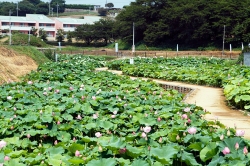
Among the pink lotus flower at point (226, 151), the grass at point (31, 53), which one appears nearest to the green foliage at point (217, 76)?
the grass at point (31, 53)

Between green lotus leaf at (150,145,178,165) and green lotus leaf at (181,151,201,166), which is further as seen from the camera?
green lotus leaf at (181,151,201,166)

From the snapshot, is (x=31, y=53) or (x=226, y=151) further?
(x=31, y=53)

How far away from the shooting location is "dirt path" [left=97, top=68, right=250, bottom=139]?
838 cm

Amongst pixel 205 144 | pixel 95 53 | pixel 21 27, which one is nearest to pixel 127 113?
pixel 205 144

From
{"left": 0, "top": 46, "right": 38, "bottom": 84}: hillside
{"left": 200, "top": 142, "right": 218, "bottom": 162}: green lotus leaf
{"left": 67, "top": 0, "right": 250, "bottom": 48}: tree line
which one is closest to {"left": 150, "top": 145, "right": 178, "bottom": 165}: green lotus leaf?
{"left": 200, "top": 142, "right": 218, "bottom": 162}: green lotus leaf

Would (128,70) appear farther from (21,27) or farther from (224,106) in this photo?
(21,27)

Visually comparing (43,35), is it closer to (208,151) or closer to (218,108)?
(218,108)

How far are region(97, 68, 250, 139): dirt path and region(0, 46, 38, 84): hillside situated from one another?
8.31 metres

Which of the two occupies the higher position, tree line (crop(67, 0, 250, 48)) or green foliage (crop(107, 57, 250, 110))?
tree line (crop(67, 0, 250, 48))

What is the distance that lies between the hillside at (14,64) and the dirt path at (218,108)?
831 centimetres

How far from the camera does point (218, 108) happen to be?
10367mm

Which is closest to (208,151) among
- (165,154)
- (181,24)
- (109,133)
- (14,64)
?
(165,154)

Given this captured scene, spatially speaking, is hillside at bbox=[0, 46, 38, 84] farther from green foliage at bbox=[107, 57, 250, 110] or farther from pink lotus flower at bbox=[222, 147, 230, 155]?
pink lotus flower at bbox=[222, 147, 230, 155]

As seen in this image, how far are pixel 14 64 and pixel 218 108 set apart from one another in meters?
13.7
